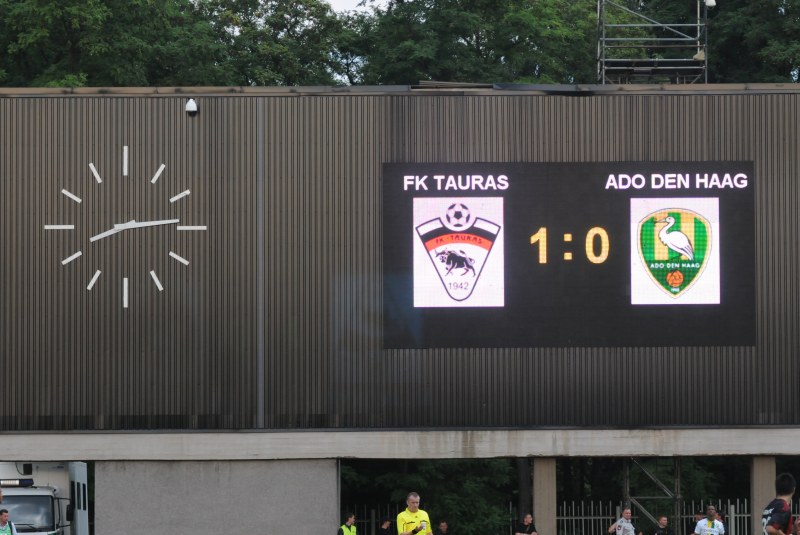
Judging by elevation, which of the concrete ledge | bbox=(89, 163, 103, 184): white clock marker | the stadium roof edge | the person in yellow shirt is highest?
the stadium roof edge

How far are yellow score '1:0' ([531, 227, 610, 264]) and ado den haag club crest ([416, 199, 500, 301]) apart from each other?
1.27m


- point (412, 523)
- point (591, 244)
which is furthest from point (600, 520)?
point (412, 523)

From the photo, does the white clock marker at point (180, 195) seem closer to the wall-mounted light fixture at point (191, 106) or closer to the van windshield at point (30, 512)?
the wall-mounted light fixture at point (191, 106)

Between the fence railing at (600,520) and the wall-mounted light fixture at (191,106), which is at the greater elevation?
the wall-mounted light fixture at (191,106)

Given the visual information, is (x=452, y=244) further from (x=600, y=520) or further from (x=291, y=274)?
(x=600, y=520)

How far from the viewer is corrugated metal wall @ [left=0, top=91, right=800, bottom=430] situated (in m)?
25.5

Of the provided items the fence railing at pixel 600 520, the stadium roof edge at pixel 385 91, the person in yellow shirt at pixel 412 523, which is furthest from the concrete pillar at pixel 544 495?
the stadium roof edge at pixel 385 91

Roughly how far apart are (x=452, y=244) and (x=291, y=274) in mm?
3160

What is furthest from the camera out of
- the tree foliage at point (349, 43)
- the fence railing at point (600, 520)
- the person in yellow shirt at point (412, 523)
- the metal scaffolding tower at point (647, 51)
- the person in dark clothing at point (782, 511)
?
the tree foliage at point (349, 43)

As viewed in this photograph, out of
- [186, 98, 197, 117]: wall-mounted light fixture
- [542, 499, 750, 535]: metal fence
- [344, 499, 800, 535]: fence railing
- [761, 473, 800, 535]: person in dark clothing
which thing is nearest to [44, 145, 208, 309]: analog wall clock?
[186, 98, 197, 117]: wall-mounted light fixture

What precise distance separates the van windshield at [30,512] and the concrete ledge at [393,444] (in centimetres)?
98

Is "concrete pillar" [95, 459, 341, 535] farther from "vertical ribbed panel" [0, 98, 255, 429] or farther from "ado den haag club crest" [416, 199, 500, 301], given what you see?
"ado den haag club crest" [416, 199, 500, 301]

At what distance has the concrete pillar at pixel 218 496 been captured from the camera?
82.6 ft

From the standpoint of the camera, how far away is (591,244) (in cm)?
2603
